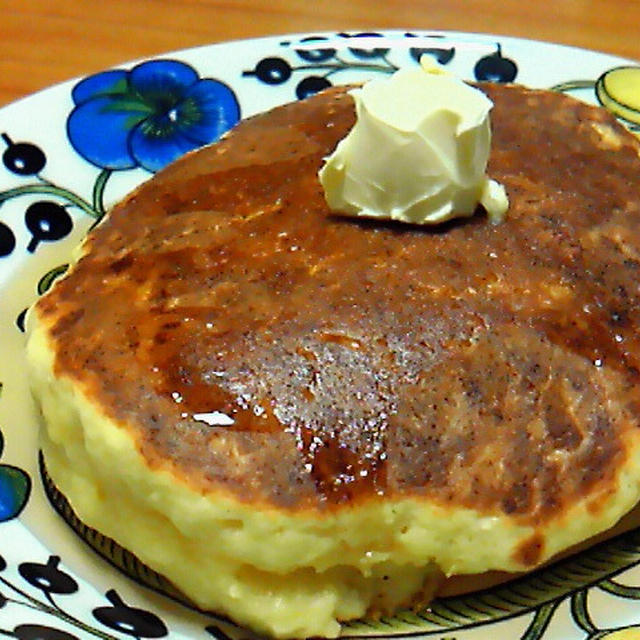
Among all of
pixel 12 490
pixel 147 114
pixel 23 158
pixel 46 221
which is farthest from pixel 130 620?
pixel 147 114

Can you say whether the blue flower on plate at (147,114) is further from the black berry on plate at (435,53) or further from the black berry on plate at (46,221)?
the black berry on plate at (435,53)

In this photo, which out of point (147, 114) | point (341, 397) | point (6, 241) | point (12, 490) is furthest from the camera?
point (147, 114)

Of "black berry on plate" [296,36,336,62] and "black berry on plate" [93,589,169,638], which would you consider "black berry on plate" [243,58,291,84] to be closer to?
"black berry on plate" [296,36,336,62]

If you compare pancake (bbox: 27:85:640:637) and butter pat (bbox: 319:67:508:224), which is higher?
butter pat (bbox: 319:67:508:224)

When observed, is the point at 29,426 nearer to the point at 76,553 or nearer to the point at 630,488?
the point at 76,553

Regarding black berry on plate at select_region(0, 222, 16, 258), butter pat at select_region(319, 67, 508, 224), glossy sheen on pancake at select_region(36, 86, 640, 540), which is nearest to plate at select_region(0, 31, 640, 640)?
black berry on plate at select_region(0, 222, 16, 258)

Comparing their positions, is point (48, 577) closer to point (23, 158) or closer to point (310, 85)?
point (23, 158)

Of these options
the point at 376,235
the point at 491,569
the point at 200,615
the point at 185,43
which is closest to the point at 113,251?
the point at 376,235
